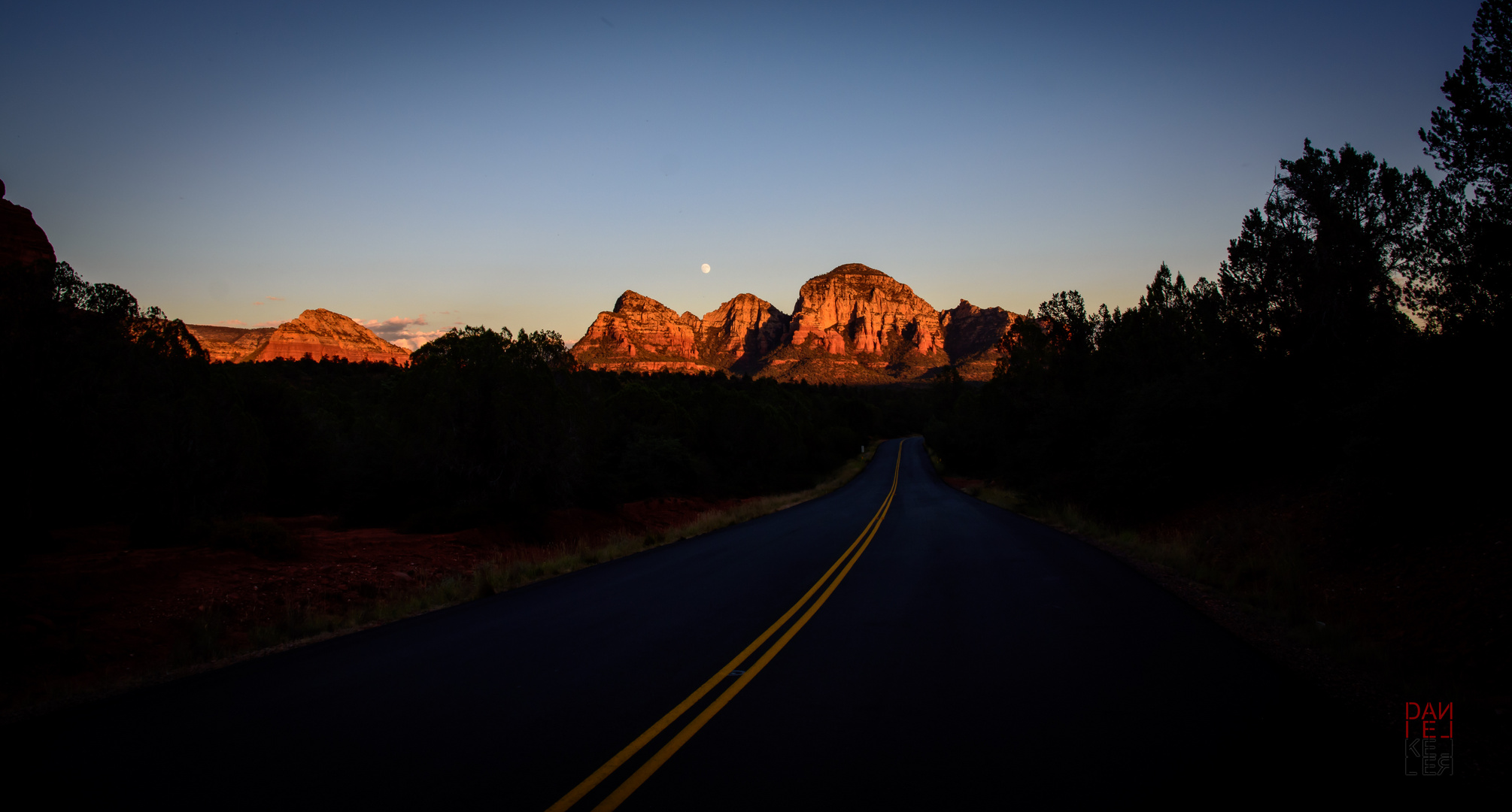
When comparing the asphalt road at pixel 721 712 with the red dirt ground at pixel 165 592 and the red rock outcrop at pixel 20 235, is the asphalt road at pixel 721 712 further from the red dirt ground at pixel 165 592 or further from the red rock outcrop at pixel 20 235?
the red rock outcrop at pixel 20 235

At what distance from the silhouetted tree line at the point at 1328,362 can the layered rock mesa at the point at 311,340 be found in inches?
4564

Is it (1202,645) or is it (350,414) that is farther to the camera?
(350,414)

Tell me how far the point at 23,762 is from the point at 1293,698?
28.3 ft

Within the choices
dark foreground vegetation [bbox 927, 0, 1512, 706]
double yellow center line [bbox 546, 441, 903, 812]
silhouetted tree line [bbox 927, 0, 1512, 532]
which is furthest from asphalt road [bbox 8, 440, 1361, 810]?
silhouetted tree line [bbox 927, 0, 1512, 532]

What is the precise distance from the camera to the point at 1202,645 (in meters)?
6.34

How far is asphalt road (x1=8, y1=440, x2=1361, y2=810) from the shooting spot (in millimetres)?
3764

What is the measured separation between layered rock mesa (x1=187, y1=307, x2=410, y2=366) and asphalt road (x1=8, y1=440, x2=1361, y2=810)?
4844 inches

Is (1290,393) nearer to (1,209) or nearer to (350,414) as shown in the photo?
(350,414)

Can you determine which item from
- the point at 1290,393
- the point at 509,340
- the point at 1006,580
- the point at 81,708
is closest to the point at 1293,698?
the point at 1006,580

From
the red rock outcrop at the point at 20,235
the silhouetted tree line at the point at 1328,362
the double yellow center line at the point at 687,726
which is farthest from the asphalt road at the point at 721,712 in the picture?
the red rock outcrop at the point at 20,235

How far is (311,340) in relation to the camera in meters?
132

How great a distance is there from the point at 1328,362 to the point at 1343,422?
4.41m

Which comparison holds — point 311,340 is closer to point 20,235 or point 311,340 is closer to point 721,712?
point 20,235

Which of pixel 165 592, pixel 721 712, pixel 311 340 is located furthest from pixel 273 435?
pixel 311 340
